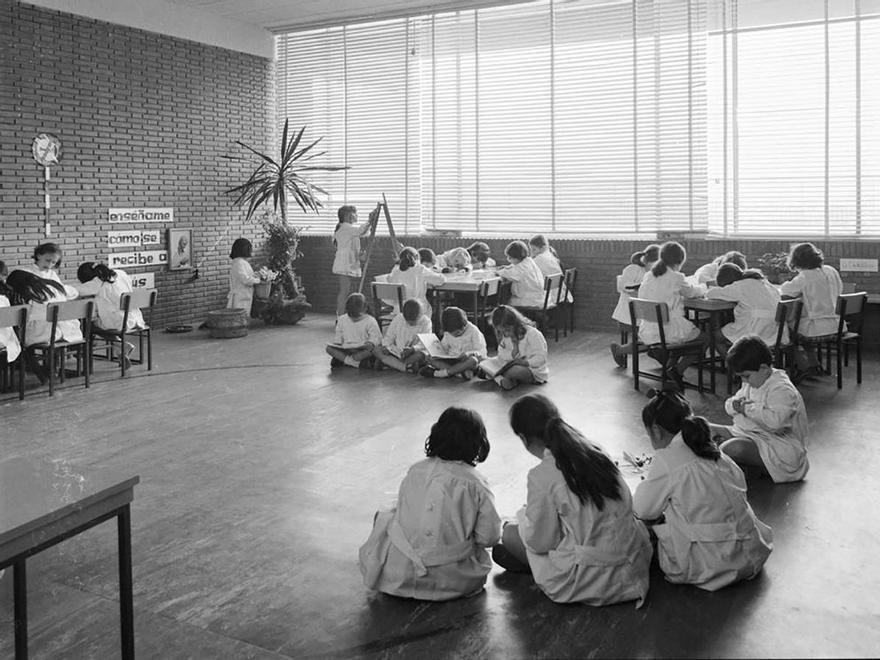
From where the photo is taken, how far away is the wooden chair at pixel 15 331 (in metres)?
7.57

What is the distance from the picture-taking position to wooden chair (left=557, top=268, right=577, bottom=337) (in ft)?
36.8

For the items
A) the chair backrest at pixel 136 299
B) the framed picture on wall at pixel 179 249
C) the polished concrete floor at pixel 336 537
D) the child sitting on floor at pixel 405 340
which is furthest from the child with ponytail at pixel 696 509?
the framed picture on wall at pixel 179 249

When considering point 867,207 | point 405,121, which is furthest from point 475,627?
point 405,121

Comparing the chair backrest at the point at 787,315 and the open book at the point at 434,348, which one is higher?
the chair backrest at the point at 787,315

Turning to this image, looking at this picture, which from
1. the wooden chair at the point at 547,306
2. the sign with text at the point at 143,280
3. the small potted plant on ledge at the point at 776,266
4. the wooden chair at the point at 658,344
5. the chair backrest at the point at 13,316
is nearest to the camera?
the chair backrest at the point at 13,316

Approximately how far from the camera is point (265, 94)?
14047mm

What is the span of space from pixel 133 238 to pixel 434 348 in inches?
205

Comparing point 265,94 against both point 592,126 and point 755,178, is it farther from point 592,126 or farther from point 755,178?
point 755,178

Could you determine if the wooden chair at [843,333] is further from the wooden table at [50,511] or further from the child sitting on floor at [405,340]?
the wooden table at [50,511]

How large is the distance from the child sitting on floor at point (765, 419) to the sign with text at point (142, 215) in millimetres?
8704

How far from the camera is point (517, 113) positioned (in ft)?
40.7

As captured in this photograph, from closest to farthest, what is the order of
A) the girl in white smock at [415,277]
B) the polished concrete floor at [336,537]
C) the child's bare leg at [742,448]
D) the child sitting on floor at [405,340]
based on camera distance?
the polished concrete floor at [336,537] < the child's bare leg at [742,448] < the child sitting on floor at [405,340] < the girl in white smock at [415,277]

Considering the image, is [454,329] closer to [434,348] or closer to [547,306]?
[434,348]

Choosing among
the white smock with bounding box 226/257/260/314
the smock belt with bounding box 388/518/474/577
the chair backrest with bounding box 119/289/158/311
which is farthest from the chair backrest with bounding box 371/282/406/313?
the smock belt with bounding box 388/518/474/577
